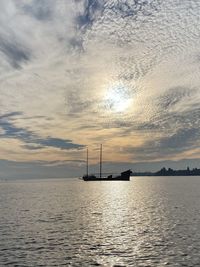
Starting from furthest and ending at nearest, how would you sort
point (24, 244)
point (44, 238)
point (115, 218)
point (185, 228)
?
1. point (115, 218)
2. point (185, 228)
3. point (44, 238)
4. point (24, 244)

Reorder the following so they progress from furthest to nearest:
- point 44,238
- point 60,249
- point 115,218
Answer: point 115,218 → point 44,238 → point 60,249

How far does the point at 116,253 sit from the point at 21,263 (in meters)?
9.29

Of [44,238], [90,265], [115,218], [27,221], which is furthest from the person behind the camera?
[115,218]

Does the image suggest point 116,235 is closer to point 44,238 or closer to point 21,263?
point 44,238

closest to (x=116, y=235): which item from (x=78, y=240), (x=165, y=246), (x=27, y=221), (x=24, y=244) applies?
(x=78, y=240)

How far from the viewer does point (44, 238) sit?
143ft

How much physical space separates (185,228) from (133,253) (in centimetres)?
1646

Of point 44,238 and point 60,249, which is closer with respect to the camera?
point 60,249

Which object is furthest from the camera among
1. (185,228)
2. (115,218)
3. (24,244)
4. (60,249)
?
(115,218)

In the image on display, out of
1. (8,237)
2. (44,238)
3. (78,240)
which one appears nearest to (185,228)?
(78,240)

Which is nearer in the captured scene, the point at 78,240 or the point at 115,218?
the point at 78,240

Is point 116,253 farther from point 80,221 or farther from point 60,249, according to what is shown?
point 80,221

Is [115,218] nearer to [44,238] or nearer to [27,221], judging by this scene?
[27,221]

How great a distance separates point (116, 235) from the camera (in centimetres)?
4569
